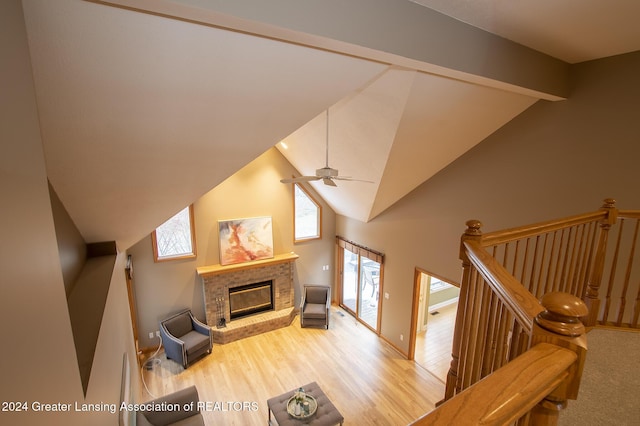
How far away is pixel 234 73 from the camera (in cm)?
191

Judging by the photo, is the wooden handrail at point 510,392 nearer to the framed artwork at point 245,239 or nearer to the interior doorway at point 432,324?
the interior doorway at point 432,324

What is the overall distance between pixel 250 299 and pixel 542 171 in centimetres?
635

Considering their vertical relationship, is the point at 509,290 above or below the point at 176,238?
above

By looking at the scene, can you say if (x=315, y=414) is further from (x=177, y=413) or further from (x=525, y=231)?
(x=525, y=231)

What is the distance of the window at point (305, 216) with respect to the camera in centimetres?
762

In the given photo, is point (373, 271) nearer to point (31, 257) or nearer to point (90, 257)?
point (90, 257)

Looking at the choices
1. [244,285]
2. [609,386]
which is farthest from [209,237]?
[609,386]

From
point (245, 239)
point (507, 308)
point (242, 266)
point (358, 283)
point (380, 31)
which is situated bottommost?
point (358, 283)

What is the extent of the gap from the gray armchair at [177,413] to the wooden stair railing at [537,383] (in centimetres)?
469

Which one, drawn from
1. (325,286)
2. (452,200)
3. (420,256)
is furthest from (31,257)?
(325,286)

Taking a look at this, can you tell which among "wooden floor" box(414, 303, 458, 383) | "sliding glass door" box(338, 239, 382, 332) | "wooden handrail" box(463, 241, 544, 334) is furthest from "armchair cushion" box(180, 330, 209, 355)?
"wooden handrail" box(463, 241, 544, 334)

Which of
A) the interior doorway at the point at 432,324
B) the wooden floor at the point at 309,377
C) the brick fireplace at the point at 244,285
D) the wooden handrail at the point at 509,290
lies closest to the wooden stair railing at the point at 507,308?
the wooden handrail at the point at 509,290

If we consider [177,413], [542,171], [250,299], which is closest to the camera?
[542,171]

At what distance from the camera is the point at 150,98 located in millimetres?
1875
